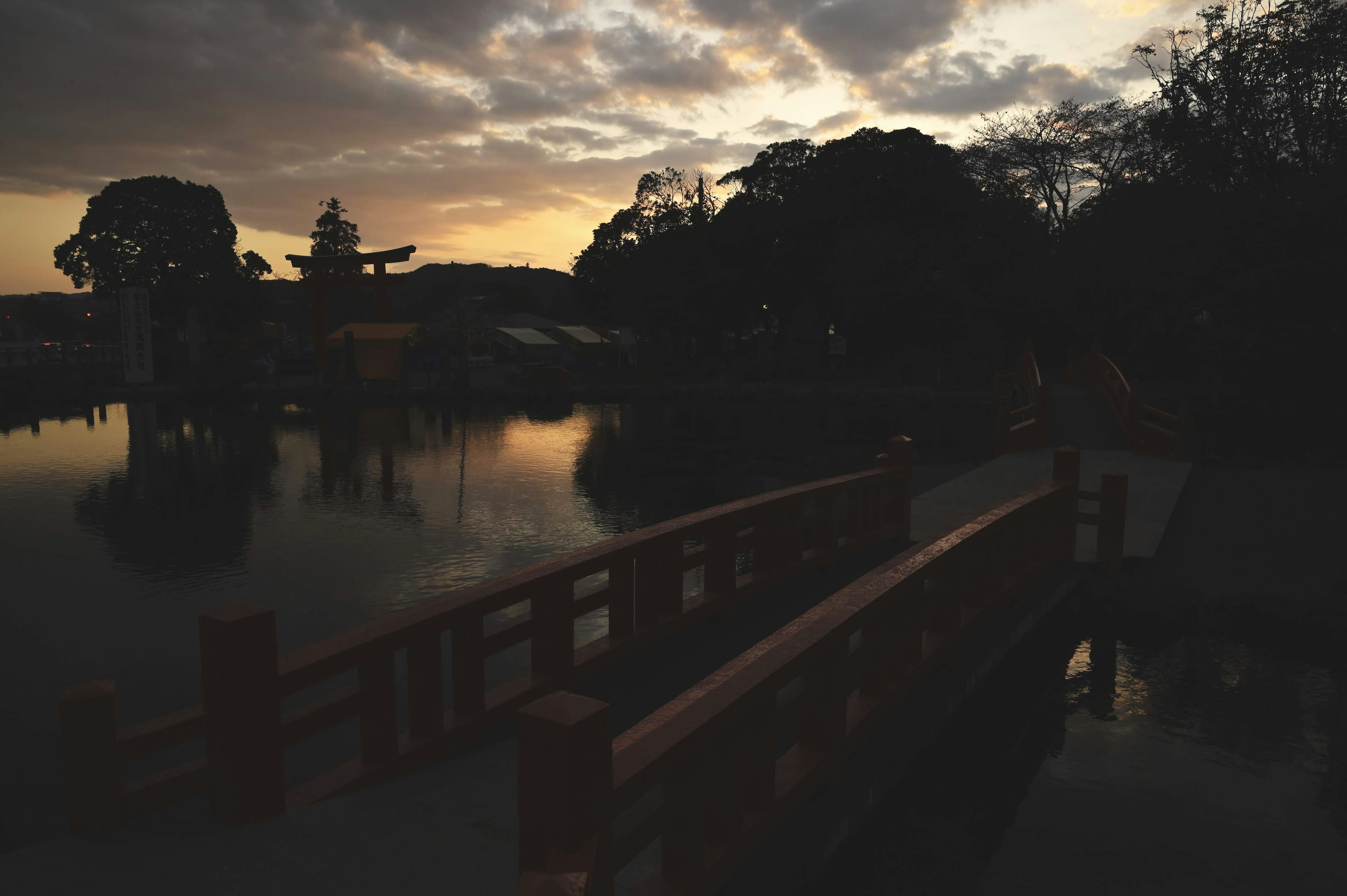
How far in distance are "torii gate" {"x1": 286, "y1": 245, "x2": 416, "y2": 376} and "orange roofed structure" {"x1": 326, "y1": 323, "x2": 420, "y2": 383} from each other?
1.13m

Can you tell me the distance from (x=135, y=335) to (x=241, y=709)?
4000cm

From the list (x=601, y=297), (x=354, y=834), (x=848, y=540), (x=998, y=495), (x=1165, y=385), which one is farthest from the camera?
(x=601, y=297)

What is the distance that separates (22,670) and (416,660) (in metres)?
4.43

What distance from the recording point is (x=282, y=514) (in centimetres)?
1258

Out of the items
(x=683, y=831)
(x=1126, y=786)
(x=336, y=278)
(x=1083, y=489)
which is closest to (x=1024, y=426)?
(x=1083, y=489)

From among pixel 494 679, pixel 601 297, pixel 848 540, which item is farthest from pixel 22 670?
pixel 601 297

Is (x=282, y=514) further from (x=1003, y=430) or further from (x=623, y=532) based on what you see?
(x=1003, y=430)

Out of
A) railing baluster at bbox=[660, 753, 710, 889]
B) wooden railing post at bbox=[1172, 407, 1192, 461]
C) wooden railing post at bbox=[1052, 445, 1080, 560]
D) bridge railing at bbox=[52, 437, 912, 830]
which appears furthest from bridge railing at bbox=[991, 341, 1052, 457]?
railing baluster at bbox=[660, 753, 710, 889]

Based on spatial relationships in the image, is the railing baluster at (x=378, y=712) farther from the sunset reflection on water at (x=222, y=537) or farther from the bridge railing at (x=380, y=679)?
the sunset reflection on water at (x=222, y=537)

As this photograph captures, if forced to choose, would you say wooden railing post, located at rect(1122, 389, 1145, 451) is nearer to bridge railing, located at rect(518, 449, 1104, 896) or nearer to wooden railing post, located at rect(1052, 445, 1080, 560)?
wooden railing post, located at rect(1052, 445, 1080, 560)

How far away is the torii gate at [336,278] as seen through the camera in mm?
37219

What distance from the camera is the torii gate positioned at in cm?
3722

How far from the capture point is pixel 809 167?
158 ft

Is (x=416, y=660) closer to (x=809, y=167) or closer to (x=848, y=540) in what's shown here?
(x=848, y=540)
